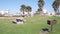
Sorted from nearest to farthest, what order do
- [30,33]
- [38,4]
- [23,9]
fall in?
1. [30,33]
2. [38,4]
3. [23,9]

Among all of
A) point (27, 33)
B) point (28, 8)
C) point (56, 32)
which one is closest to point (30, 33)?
point (27, 33)

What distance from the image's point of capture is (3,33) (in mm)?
25094

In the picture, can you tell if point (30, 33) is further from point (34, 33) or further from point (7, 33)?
point (7, 33)

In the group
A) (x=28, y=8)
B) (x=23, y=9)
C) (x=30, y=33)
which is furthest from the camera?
(x=28, y=8)

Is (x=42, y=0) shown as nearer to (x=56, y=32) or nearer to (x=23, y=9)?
(x=23, y=9)

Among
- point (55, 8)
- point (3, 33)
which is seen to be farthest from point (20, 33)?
point (55, 8)

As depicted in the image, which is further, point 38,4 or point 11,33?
point 38,4

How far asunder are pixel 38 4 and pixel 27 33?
58.8 m

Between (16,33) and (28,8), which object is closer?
(16,33)

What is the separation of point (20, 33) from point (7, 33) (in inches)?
80.5

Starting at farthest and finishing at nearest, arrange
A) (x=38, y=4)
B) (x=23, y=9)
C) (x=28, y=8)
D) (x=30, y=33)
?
(x=28, y=8)
(x=23, y=9)
(x=38, y=4)
(x=30, y=33)

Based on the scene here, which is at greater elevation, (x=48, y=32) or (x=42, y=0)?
(x=42, y=0)

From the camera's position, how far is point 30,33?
2397cm

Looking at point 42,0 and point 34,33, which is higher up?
point 42,0
